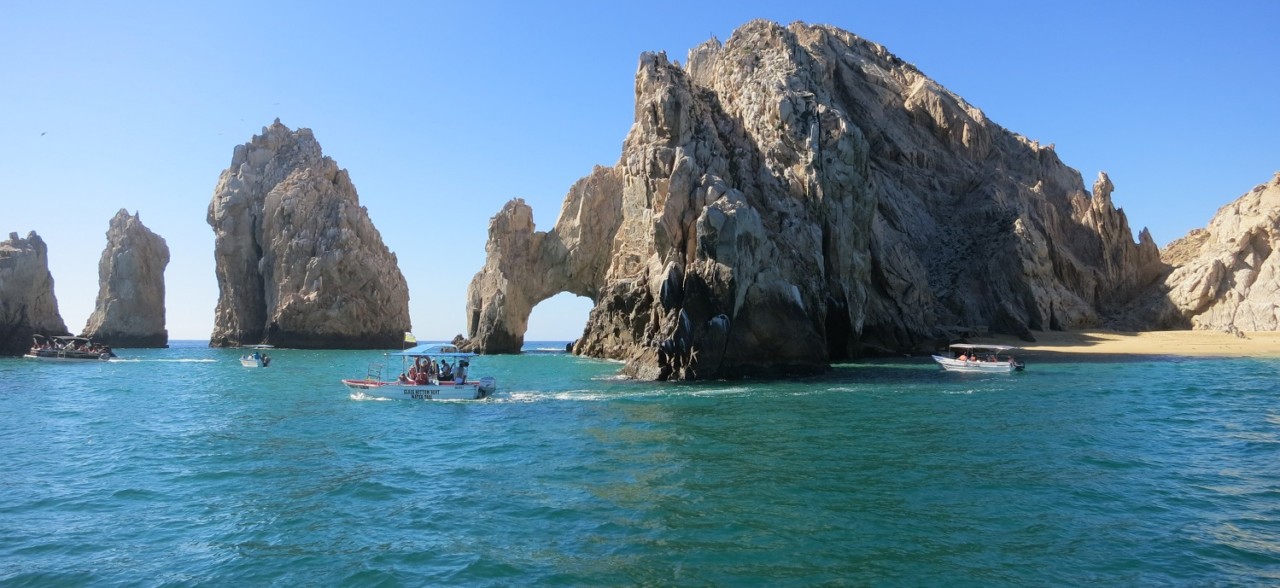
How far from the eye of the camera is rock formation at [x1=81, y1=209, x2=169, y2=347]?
94.8 m

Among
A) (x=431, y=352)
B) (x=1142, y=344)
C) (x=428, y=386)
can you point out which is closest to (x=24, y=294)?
(x=431, y=352)

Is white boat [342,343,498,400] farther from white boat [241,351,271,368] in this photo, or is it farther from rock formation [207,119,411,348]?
rock formation [207,119,411,348]

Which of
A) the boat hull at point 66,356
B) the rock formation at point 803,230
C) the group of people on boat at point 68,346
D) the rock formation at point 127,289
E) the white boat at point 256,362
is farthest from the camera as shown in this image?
the rock formation at point 127,289

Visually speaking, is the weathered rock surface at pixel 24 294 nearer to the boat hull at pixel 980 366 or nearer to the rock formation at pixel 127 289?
the rock formation at pixel 127 289

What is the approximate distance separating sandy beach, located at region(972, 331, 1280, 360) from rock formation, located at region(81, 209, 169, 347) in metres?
97.6

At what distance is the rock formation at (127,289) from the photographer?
94.8 metres

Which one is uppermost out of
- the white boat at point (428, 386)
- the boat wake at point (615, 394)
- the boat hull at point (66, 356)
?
the boat hull at point (66, 356)

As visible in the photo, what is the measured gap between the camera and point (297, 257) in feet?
286

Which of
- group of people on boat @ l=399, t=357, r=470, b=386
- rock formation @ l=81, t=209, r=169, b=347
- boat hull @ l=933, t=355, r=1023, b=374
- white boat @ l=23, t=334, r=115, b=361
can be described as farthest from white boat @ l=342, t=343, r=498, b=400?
rock formation @ l=81, t=209, r=169, b=347

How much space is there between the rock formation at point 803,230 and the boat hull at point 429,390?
31.5 ft

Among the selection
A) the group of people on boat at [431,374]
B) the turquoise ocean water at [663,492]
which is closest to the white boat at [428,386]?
the group of people on boat at [431,374]

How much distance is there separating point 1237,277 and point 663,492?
210 feet

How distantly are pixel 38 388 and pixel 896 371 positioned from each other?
145 ft

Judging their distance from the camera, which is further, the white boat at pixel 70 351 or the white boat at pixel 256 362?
the white boat at pixel 70 351
